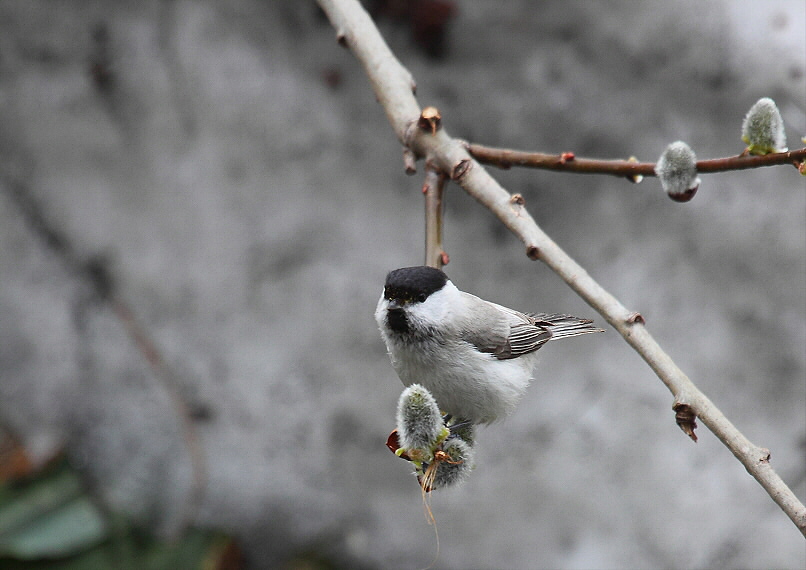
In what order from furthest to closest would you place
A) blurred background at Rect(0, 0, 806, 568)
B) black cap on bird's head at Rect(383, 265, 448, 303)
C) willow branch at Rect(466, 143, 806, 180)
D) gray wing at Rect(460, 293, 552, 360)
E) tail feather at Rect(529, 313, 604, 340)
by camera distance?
blurred background at Rect(0, 0, 806, 568) → tail feather at Rect(529, 313, 604, 340) → gray wing at Rect(460, 293, 552, 360) → black cap on bird's head at Rect(383, 265, 448, 303) → willow branch at Rect(466, 143, 806, 180)

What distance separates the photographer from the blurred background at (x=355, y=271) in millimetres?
2197

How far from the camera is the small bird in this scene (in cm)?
138

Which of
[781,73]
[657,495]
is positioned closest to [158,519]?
[657,495]

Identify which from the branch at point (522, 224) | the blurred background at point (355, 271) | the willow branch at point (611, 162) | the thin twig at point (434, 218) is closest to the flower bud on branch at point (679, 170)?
the willow branch at point (611, 162)

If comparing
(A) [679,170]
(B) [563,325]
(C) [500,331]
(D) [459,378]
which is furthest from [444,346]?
(A) [679,170]

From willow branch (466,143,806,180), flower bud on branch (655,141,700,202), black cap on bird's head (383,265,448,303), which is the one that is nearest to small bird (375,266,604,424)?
black cap on bird's head (383,265,448,303)

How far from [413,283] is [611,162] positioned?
1.56 ft

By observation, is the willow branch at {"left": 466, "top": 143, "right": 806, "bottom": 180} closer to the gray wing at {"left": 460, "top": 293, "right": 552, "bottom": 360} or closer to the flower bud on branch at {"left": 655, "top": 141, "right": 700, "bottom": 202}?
the flower bud on branch at {"left": 655, "top": 141, "right": 700, "bottom": 202}

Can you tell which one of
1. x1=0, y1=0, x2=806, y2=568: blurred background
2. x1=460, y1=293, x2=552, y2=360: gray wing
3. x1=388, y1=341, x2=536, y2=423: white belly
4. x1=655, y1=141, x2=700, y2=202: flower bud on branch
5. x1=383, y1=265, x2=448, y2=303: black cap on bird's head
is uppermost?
x1=0, y1=0, x2=806, y2=568: blurred background

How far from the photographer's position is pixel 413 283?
53.1 inches

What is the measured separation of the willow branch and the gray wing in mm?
313

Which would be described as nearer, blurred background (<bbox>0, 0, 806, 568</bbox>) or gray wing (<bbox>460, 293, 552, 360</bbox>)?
gray wing (<bbox>460, 293, 552, 360</bbox>)

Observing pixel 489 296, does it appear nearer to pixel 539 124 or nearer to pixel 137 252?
pixel 539 124

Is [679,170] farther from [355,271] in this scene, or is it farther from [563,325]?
[355,271]
